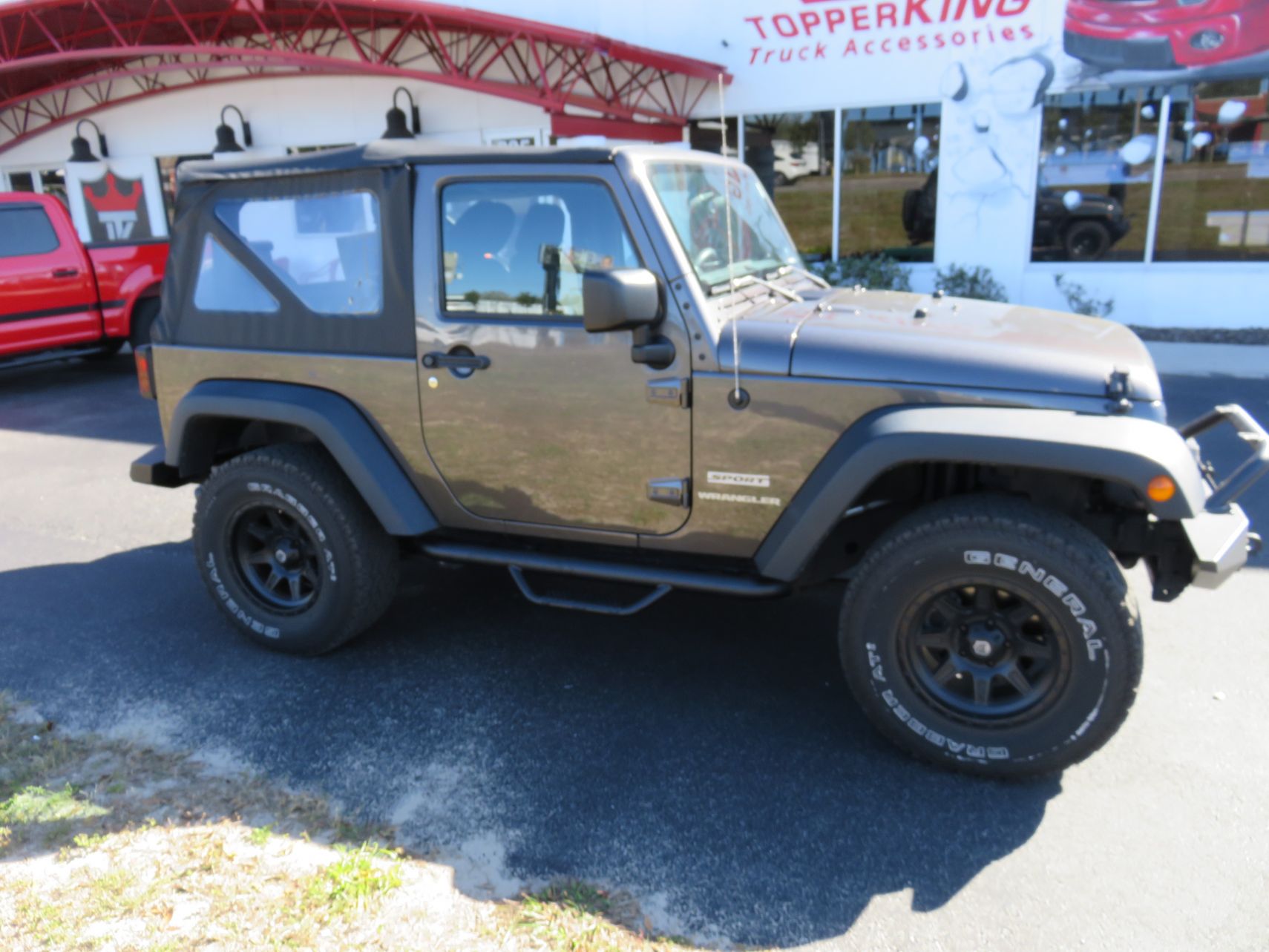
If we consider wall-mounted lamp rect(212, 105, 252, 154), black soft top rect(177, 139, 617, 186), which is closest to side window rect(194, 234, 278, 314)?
black soft top rect(177, 139, 617, 186)

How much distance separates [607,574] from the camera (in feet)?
11.6

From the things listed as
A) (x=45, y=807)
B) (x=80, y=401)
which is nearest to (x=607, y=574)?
(x=45, y=807)

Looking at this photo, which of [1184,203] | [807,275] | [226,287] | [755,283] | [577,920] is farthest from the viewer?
[1184,203]

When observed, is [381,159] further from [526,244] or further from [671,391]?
[671,391]

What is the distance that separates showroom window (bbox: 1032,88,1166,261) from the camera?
10406mm

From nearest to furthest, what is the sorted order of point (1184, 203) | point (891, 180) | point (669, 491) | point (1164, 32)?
point (669, 491)
point (1164, 32)
point (1184, 203)
point (891, 180)

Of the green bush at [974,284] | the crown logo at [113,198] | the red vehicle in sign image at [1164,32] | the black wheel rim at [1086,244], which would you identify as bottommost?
the green bush at [974,284]

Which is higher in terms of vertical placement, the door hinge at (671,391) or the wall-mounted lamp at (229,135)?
the wall-mounted lamp at (229,135)

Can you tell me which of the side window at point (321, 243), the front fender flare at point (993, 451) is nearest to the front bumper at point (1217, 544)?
the front fender flare at point (993, 451)

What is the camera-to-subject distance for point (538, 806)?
9.94ft

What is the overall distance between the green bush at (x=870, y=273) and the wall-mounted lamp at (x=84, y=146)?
12348 millimetres

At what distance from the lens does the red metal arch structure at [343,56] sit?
36.2 feet

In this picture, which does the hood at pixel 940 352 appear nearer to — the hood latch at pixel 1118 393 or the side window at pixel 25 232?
the hood latch at pixel 1118 393

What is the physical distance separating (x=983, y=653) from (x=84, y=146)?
57.7 ft
